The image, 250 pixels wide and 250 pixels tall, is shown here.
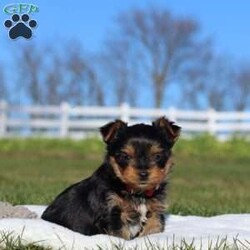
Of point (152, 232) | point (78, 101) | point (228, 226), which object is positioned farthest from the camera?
point (78, 101)

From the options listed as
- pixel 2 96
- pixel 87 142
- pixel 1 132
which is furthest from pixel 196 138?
pixel 2 96

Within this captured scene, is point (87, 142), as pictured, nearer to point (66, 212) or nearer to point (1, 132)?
point (1, 132)

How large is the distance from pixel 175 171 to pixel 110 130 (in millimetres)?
12930

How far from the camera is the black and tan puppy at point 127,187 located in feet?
18.0

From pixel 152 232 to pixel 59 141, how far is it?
21021 mm

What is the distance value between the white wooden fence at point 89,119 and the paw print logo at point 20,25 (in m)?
21.8

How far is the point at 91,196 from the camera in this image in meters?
5.75

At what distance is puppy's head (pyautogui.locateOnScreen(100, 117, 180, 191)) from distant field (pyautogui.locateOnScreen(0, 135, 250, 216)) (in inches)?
53.8

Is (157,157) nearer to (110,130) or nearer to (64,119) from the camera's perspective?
(110,130)

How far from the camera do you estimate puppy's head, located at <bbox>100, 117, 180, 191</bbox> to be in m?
5.43

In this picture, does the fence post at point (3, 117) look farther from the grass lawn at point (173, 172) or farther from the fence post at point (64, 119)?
the grass lawn at point (173, 172)

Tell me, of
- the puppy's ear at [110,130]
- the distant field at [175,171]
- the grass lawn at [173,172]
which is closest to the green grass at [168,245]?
the grass lawn at [173,172]

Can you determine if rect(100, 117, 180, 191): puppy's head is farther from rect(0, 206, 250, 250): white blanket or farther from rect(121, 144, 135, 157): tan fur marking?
rect(0, 206, 250, 250): white blanket

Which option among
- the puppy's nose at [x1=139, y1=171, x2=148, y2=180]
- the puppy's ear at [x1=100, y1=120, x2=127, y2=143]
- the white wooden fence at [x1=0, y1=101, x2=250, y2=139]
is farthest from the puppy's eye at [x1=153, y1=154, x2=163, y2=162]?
the white wooden fence at [x1=0, y1=101, x2=250, y2=139]
